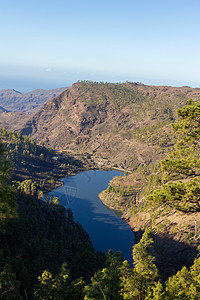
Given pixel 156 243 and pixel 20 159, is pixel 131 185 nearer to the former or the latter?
pixel 156 243

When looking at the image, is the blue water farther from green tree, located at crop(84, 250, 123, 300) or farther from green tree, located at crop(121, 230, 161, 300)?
green tree, located at crop(121, 230, 161, 300)

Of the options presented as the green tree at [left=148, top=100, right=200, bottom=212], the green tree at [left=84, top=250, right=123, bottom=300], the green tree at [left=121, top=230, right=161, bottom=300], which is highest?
the green tree at [left=148, top=100, right=200, bottom=212]

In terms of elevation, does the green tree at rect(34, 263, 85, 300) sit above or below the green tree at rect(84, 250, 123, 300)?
below

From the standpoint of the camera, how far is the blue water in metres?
94.4

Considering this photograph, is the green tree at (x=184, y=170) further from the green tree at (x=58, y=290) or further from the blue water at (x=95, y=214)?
the blue water at (x=95, y=214)

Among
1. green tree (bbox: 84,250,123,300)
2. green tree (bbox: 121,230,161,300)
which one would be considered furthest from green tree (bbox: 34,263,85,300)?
green tree (bbox: 121,230,161,300)

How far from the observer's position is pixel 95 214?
119m

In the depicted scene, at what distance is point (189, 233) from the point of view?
74750mm

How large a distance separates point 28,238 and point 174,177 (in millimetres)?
50615

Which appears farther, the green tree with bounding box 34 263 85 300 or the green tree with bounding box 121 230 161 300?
the green tree with bounding box 34 263 85 300

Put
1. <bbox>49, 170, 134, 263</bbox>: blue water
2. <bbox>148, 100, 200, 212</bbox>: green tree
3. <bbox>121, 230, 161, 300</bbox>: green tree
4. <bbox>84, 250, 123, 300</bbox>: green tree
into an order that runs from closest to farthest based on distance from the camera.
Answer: <bbox>148, 100, 200, 212</bbox>: green tree → <bbox>121, 230, 161, 300</bbox>: green tree → <bbox>84, 250, 123, 300</bbox>: green tree → <bbox>49, 170, 134, 263</bbox>: blue water

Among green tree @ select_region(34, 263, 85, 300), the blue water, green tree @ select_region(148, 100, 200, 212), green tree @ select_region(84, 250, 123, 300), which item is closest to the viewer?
green tree @ select_region(148, 100, 200, 212)

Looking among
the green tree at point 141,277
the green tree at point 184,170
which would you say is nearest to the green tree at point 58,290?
the green tree at point 141,277

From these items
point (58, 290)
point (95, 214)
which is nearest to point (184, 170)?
point (58, 290)
